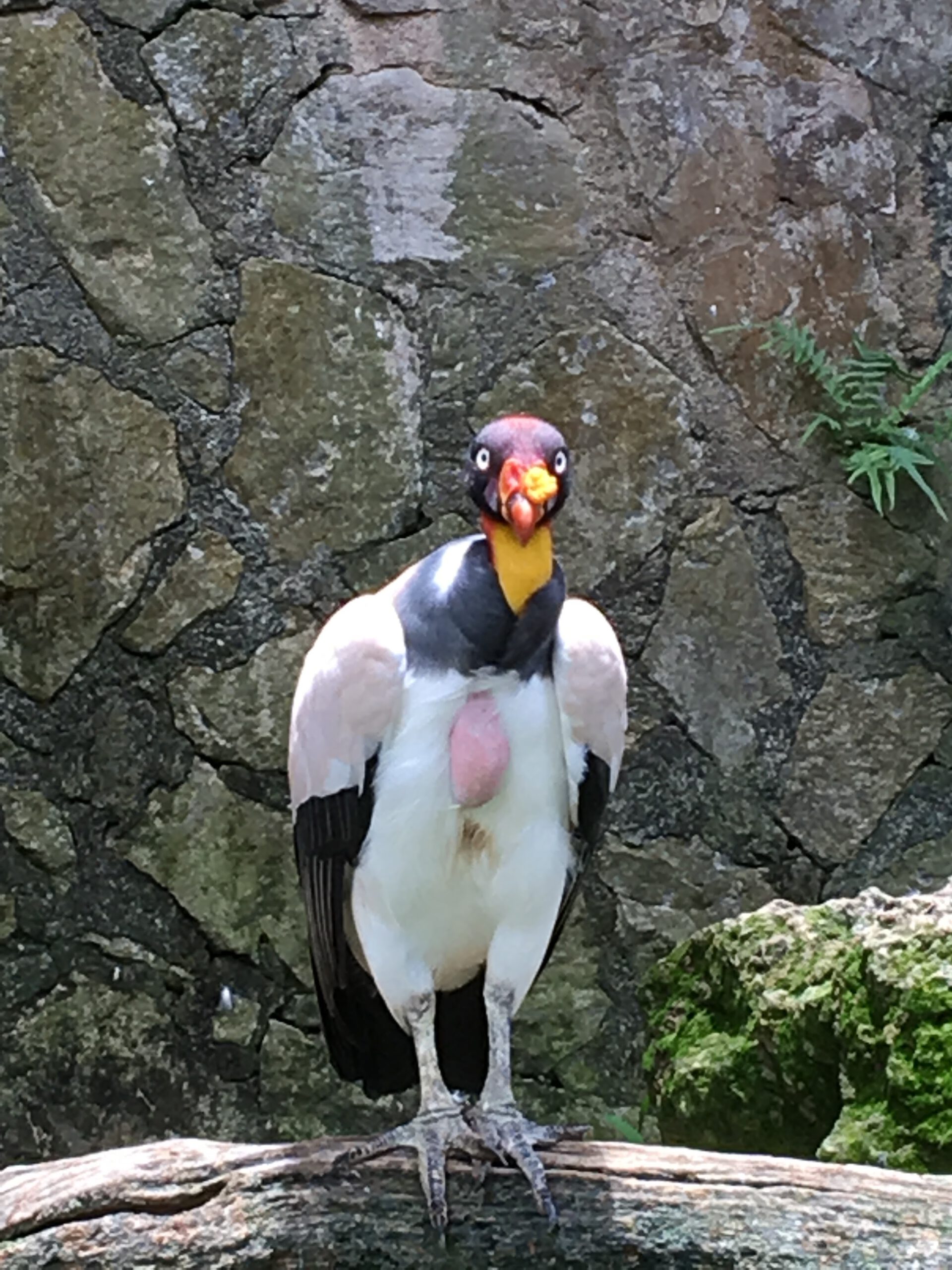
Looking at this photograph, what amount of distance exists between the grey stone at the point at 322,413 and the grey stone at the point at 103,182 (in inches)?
A: 4.6

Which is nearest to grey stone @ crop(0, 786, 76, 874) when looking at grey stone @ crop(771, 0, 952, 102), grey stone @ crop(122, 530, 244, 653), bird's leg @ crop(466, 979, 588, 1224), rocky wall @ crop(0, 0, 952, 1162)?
rocky wall @ crop(0, 0, 952, 1162)

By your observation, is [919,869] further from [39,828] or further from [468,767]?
[39,828]

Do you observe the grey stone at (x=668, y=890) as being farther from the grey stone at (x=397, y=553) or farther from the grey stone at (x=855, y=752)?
the grey stone at (x=397, y=553)

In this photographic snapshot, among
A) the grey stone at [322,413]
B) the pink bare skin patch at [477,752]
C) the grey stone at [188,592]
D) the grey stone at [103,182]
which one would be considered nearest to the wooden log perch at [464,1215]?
the pink bare skin patch at [477,752]

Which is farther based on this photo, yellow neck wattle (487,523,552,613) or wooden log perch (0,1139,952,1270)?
yellow neck wattle (487,523,552,613)

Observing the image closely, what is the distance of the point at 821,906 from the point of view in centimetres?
190

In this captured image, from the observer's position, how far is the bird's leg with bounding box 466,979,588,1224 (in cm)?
154

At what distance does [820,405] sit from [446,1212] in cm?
164

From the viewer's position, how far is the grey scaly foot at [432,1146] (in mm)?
1502

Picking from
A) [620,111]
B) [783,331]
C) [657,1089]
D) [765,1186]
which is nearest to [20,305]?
[620,111]

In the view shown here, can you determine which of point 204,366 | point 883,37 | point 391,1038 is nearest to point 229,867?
Result: point 391,1038

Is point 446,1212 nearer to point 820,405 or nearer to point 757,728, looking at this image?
point 757,728

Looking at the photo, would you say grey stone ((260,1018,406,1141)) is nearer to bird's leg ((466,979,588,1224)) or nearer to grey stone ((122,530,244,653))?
grey stone ((122,530,244,653))

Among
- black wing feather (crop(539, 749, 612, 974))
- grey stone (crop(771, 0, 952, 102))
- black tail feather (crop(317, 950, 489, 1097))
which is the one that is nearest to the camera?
black wing feather (crop(539, 749, 612, 974))
